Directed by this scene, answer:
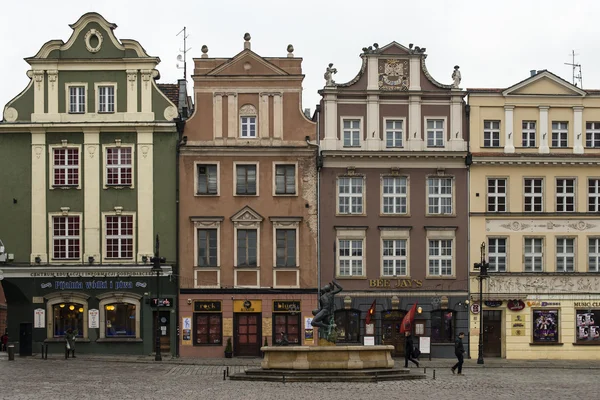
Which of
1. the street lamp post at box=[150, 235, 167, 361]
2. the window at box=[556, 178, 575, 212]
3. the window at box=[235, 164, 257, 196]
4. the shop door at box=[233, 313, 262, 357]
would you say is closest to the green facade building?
the street lamp post at box=[150, 235, 167, 361]

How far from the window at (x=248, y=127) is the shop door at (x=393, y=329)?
11.5 metres

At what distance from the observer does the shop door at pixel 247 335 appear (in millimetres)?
59094

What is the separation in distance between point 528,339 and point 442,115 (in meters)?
12.4

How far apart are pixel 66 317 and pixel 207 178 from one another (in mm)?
10060

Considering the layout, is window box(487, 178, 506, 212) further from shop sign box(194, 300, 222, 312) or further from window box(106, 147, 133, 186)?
window box(106, 147, 133, 186)

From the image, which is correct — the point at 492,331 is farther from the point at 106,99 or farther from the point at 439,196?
the point at 106,99

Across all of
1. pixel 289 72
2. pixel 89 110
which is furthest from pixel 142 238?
pixel 289 72

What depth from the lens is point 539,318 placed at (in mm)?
60188

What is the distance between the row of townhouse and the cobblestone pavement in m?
9.01

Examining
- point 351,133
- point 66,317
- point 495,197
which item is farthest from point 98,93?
point 495,197

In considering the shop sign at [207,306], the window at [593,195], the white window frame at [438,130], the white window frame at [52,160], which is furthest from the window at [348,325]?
the white window frame at [52,160]

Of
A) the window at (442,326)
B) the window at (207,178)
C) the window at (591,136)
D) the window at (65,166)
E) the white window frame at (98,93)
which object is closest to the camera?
the window at (65,166)

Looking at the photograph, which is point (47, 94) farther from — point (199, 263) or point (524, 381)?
point (524, 381)

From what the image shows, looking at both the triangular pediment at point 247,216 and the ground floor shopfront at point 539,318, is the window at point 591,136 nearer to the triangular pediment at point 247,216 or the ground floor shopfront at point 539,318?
the ground floor shopfront at point 539,318
